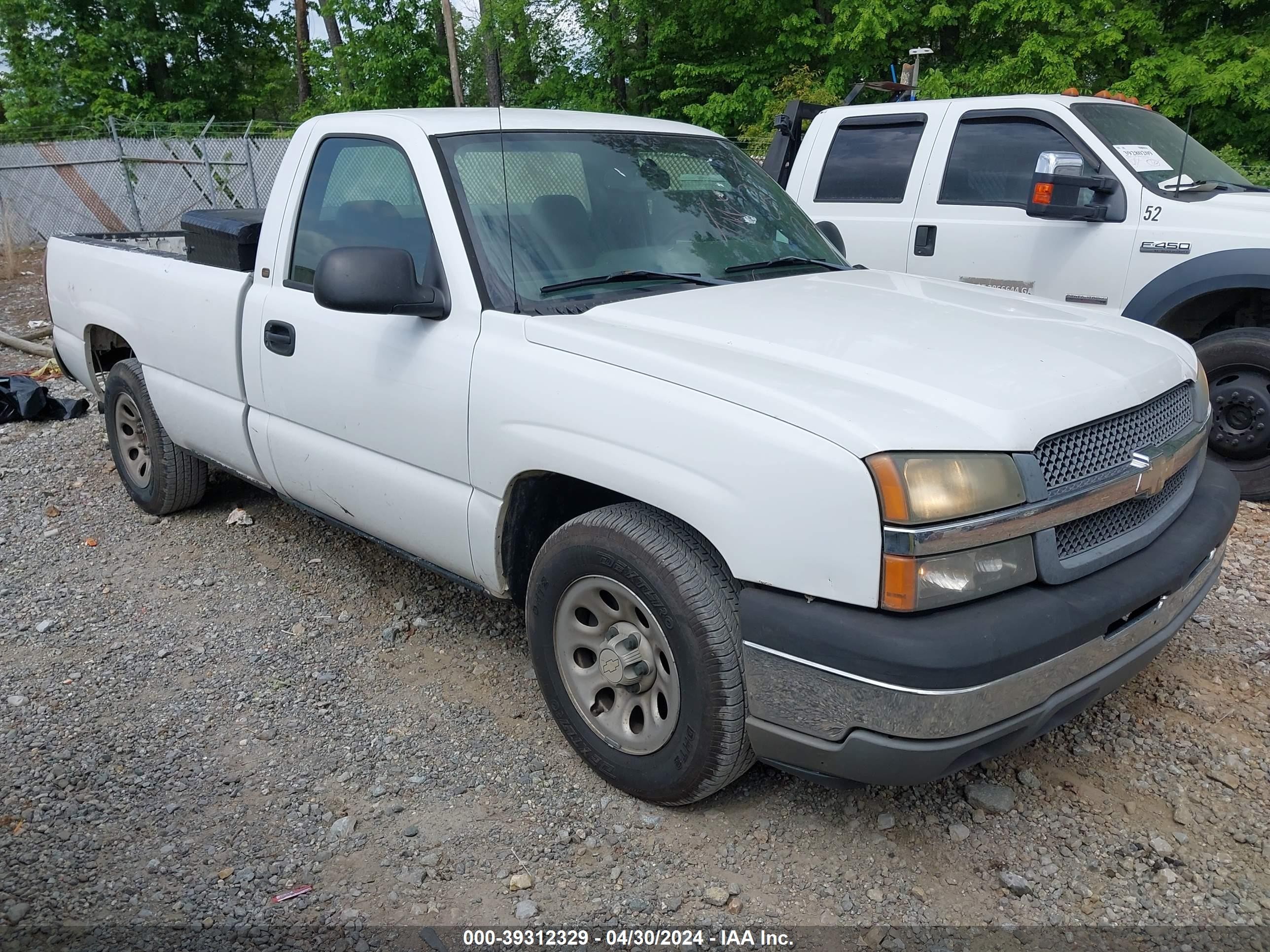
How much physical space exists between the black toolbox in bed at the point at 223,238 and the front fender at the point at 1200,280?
417 centimetres

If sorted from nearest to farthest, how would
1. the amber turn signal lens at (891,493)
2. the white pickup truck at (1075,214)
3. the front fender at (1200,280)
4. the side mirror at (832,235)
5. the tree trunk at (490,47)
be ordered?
the amber turn signal lens at (891,493) → the side mirror at (832,235) → the front fender at (1200,280) → the white pickup truck at (1075,214) → the tree trunk at (490,47)

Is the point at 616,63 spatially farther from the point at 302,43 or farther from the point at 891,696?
the point at 891,696

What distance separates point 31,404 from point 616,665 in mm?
5992

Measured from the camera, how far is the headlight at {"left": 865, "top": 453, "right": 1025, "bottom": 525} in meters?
2.21

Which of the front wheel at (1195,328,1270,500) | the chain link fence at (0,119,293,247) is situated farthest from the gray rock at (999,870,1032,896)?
the chain link fence at (0,119,293,247)

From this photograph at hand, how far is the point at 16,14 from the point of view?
30484 mm

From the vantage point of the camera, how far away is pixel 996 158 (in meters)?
5.89

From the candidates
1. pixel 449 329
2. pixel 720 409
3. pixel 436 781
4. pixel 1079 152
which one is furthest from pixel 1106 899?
pixel 1079 152

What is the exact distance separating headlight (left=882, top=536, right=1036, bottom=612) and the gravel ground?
85 centimetres

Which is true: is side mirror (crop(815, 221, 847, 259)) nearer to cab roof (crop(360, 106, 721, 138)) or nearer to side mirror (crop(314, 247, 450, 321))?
cab roof (crop(360, 106, 721, 138))

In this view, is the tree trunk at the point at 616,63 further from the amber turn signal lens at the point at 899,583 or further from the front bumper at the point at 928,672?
the amber turn signal lens at the point at 899,583

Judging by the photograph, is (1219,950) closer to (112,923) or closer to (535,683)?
(535,683)

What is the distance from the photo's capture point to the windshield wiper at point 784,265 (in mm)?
3537

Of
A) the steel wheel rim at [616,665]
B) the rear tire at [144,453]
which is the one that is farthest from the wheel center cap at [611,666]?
the rear tire at [144,453]
